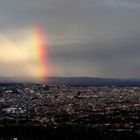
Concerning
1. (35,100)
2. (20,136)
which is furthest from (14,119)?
(35,100)

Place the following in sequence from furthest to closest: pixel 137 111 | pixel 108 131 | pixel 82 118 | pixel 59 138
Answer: pixel 137 111, pixel 82 118, pixel 108 131, pixel 59 138

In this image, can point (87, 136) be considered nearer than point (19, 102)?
Yes

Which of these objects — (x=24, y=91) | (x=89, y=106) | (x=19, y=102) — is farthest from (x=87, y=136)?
(x=24, y=91)

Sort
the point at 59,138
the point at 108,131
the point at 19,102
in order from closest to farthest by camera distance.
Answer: the point at 59,138 < the point at 108,131 < the point at 19,102

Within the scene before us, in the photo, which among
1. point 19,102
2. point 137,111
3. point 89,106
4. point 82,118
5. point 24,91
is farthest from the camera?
point 24,91

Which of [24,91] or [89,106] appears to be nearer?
[89,106]

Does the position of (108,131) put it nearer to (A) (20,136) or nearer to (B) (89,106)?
(A) (20,136)

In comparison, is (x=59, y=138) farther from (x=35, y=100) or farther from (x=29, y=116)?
(x=35, y=100)

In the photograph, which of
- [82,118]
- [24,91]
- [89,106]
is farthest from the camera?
[24,91]
